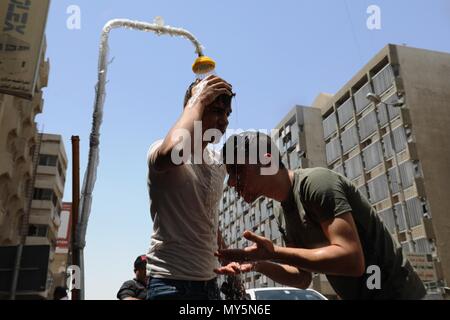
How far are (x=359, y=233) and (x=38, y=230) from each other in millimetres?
39968

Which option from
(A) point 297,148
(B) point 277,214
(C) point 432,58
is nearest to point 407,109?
(C) point 432,58

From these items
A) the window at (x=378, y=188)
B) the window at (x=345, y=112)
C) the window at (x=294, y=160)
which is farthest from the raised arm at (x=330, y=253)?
the window at (x=294, y=160)

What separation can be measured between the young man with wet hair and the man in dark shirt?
3.55 metres

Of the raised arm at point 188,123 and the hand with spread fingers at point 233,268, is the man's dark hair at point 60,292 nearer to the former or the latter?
the hand with spread fingers at point 233,268

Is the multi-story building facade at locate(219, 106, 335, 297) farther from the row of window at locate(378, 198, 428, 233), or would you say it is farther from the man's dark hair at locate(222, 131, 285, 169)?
the man's dark hair at locate(222, 131, 285, 169)

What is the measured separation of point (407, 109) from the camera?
112 ft

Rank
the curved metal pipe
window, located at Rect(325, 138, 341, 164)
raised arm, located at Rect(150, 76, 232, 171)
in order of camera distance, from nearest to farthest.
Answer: raised arm, located at Rect(150, 76, 232, 171), the curved metal pipe, window, located at Rect(325, 138, 341, 164)

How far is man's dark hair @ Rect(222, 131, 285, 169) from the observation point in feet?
7.30

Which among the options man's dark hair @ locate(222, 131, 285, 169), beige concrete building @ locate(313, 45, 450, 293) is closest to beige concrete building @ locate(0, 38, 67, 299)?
man's dark hair @ locate(222, 131, 285, 169)

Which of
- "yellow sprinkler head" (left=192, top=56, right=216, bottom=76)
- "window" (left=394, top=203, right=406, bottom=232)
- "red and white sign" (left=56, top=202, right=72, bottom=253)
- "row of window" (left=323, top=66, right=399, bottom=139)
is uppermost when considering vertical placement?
"row of window" (left=323, top=66, right=399, bottom=139)

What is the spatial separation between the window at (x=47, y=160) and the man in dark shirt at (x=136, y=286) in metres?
39.4

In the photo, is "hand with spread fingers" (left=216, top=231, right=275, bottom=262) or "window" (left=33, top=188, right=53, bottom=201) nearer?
"hand with spread fingers" (left=216, top=231, right=275, bottom=262)

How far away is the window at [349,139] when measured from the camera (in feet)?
132

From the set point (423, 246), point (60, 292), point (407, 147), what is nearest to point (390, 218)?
→ point (423, 246)
